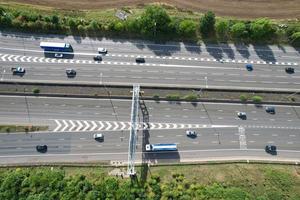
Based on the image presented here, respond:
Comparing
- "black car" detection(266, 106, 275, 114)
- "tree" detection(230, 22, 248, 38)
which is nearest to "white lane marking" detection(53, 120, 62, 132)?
"tree" detection(230, 22, 248, 38)

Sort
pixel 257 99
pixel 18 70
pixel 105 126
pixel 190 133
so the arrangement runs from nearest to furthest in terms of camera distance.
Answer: pixel 190 133 < pixel 105 126 < pixel 257 99 < pixel 18 70

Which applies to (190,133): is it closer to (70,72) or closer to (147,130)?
(147,130)

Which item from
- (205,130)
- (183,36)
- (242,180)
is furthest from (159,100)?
(242,180)

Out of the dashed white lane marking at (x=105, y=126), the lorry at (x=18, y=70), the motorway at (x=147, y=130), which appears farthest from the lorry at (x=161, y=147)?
the lorry at (x=18, y=70)

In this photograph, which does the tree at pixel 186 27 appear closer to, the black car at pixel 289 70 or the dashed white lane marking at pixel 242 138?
the black car at pixel 289 70

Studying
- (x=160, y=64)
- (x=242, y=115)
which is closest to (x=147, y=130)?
(x=160, y=64)

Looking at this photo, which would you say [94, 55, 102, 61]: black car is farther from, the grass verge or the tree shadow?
the tree shadow

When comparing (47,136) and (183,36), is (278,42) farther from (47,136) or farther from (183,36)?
(47,136)

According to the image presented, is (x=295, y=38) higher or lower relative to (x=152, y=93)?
higher
